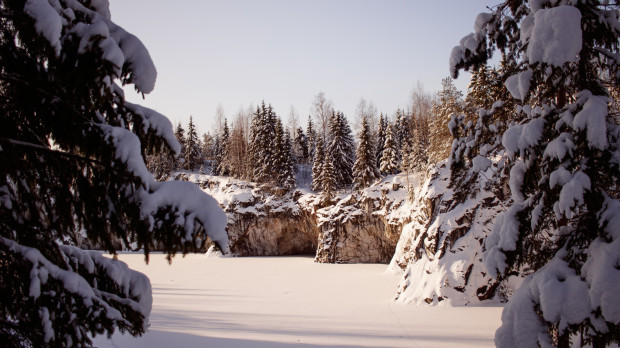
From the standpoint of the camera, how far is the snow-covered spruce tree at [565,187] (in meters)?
3.69

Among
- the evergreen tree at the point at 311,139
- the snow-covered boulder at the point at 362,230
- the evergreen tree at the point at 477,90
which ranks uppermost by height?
the evergreen tree at the point at 311,139

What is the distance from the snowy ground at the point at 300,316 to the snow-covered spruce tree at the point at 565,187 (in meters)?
5.84

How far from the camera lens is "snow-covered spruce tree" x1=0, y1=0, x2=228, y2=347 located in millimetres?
2268

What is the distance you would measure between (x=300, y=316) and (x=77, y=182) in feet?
37.2

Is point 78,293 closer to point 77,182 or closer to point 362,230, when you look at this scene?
point 77,182

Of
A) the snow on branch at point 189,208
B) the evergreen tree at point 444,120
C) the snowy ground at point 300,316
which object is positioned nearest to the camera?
the snow on branch at point 189,208

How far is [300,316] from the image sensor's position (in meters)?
12.8

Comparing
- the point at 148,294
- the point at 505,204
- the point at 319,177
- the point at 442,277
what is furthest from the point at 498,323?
the point at 319,177

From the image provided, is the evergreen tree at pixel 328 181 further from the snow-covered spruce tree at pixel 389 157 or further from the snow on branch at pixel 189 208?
the snow on branch at pixel 189 208

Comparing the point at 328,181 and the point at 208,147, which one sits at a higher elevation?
the point at 208,147

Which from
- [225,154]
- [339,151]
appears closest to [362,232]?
[339,151]

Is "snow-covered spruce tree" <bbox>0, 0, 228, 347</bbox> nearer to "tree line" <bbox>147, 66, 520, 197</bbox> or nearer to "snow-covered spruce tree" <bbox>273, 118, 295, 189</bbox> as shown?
"tree line" <bbox>147, 66, 520, 197</bbox>

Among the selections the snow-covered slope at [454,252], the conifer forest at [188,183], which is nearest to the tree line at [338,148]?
the snow-covered slope at [454,252]

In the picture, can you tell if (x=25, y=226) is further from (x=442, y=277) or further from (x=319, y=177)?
(x=319, y=177)
